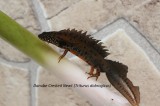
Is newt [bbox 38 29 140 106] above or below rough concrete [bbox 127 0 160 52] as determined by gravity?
below

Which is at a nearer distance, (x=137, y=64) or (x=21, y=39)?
(x=21, y=39)

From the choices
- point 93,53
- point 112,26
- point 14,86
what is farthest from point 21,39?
point 14,86

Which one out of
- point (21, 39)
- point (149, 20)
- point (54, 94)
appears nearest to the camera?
point (21, 39)

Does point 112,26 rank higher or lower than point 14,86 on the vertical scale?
higher

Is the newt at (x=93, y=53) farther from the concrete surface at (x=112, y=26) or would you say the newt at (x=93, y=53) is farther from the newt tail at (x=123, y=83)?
the concrete surface at (x=112, y=26)

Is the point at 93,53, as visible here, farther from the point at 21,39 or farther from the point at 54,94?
the point at 54,94

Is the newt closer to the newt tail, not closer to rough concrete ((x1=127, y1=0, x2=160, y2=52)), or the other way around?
the newt tail

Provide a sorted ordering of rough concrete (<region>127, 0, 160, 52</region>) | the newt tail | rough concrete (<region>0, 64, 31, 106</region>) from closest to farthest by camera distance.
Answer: the newt tail < rough concrete (<region>127, 0, 160, 52</region>) < rough concrete (<region>0, 64, 31, 106</region>)

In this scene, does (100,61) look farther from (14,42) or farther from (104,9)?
(104,9)

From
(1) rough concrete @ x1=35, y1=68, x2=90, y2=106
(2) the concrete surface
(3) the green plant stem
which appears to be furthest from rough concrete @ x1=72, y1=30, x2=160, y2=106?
(3) the green plant stem

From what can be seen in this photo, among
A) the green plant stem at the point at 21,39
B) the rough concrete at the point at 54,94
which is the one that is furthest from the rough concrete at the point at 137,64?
the green plant stem at the point at 21,39

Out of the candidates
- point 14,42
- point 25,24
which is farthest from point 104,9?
point 14,42
